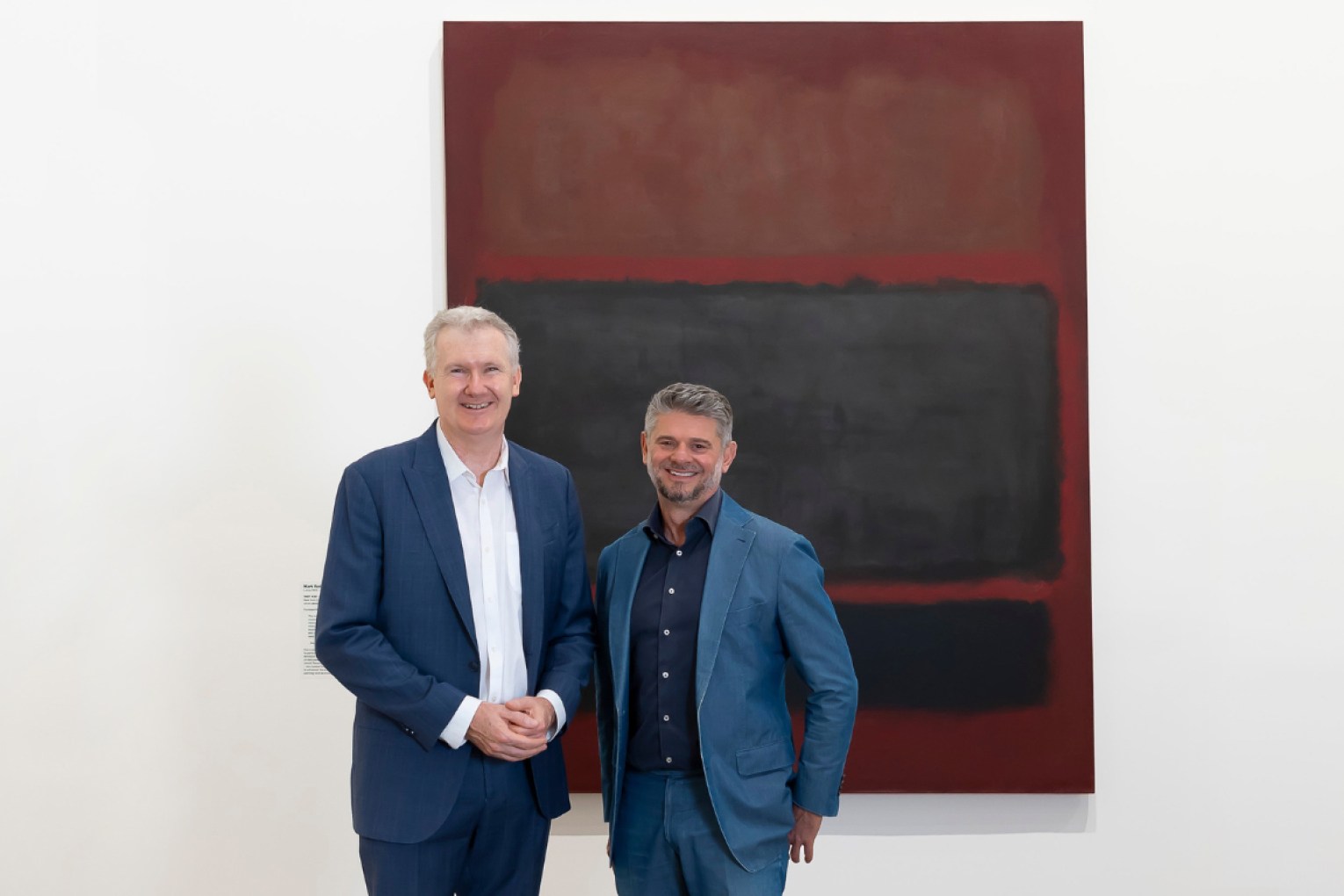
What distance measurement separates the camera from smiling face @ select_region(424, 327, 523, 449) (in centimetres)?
200

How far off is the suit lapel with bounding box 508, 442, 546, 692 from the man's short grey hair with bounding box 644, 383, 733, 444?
11.8 inches

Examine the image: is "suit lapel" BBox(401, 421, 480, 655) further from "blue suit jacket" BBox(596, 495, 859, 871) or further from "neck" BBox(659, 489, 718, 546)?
"neck" BBox(659, 489, 718, 546)

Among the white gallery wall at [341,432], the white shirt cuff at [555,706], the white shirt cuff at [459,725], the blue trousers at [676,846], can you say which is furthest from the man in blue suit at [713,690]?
the white gallery wall at [341,432]

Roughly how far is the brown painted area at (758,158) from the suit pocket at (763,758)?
4.62 ft

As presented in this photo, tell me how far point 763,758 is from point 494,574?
2.13 ft

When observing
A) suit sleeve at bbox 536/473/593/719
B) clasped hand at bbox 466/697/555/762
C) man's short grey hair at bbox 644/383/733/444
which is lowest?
clasped hand at bbox 466/697/555/762

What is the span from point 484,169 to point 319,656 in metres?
1.46

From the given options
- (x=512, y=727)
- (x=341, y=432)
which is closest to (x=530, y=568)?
(x=512, y=727)

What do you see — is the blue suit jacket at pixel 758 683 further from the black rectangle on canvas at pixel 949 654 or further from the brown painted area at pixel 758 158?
→ the brown painted area at pixel 758 158

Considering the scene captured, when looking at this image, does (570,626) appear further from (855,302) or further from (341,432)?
(855,302)

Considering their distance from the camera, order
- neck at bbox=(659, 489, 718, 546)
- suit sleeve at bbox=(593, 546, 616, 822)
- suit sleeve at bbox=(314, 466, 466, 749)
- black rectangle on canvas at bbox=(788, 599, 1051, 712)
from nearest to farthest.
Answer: suit sleeve at bbox=(314, 466, 466, 749) → neck at bbox=(659, 489, 718, 546) → suit sleeve at bbox=(593, 546, 616, 822) → black rectangle on canvas at bbox=(788, 599, 1051, 712)

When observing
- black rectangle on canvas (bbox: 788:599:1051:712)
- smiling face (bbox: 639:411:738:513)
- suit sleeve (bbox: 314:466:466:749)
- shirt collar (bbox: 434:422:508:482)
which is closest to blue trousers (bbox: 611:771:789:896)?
suit sleeve (bbox: 314:466:466:749)

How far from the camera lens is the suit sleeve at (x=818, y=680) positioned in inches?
77.5

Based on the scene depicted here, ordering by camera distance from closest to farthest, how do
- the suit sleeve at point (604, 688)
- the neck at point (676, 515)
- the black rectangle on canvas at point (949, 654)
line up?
the neck at point (676, 515)
the suit sleeve at point (604, 688)
the black rectangle on canvas at point (949, 654)
